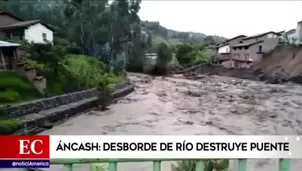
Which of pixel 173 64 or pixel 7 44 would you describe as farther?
pixel 173 64

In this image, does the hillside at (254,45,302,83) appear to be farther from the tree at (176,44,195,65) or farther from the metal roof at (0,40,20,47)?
the metal roof at (0,40,20,47)

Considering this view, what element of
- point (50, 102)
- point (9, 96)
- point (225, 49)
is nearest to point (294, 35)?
point (225, 49)

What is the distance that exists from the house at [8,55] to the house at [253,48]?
1.05 m

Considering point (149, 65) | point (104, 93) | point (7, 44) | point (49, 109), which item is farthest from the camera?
point (104, 93)

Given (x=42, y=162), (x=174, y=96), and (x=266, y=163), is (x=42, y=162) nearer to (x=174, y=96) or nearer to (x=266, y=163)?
(x=174, y=96)

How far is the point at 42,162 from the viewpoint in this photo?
1.32m

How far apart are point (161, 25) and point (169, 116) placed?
19.7 inches

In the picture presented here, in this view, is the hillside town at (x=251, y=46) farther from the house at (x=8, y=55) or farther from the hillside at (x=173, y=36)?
the house at (x=8, y=55)

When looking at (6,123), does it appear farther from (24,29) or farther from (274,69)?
(274,69)

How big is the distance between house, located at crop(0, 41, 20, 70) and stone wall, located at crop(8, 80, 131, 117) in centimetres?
20

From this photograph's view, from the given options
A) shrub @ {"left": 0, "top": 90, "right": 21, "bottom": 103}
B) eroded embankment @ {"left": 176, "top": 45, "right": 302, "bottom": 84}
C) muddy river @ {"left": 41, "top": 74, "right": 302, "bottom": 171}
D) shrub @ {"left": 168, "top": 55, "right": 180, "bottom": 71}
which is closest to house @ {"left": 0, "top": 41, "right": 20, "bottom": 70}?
shrub @ {"left": 0, "top": 90, "right": 21, "bottom": 103}

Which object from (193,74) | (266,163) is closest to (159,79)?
(193,74)

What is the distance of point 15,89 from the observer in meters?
1.24

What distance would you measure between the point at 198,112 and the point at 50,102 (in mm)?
802
